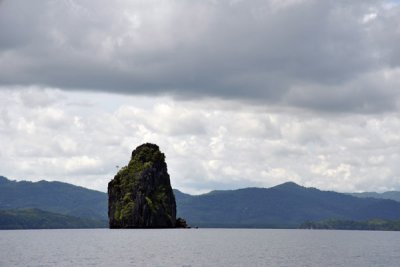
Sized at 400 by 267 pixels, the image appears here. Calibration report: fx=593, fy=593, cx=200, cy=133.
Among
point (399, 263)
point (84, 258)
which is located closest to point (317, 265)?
point (399, 263)

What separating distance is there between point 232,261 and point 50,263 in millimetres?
41924

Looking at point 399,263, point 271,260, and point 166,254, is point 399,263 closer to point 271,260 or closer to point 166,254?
point 271,260

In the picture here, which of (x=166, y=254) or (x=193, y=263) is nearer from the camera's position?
(x=193, y=263)

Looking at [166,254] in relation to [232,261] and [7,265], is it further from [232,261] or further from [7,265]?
[7,265]

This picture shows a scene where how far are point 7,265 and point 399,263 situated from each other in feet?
302

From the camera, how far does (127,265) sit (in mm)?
125188

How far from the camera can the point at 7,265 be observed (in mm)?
122438

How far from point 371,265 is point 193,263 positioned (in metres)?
41.9

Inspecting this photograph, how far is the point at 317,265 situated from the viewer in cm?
13275

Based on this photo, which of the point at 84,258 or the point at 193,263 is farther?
the point at 84,258

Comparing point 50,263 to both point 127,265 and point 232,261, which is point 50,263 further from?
point 232,261

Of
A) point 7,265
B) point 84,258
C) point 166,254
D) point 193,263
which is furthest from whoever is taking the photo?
point 166,254

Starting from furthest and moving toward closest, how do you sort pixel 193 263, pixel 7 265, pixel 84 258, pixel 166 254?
1. pixel 166 254
2. pixel 84 258
3. pixel 193 263
4. pixel 7 265

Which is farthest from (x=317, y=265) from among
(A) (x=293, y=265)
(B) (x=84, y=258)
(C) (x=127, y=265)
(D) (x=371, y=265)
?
(B) (x=84, y=258)
